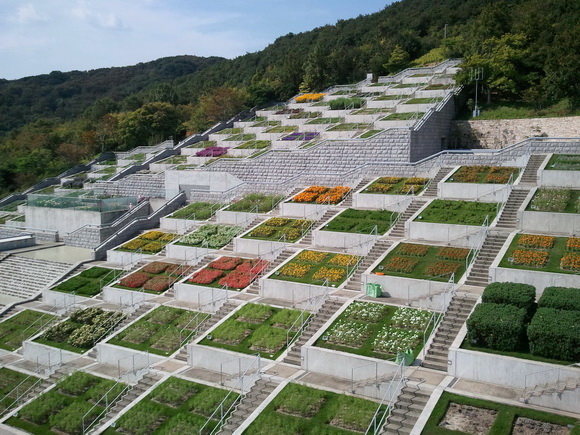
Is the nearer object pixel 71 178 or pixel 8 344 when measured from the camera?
pixel 8 344

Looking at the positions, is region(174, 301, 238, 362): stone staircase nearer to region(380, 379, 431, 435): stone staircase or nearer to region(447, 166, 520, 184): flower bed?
region(380, 379, 431, 435): stone staircase

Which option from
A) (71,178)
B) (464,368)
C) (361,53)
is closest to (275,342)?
(464,368)

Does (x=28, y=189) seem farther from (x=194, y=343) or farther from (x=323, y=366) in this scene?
(x=323, y=366)

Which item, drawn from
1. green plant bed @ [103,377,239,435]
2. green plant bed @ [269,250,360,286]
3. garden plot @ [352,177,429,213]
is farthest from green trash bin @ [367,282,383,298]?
garden plot @ [352,177,429,213]

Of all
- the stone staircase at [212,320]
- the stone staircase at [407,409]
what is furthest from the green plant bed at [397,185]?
the stone staircase at [407,409]

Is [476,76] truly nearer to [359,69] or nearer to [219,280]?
[359,69]

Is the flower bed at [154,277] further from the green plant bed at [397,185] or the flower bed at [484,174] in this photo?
the flower bed at [484,174]
